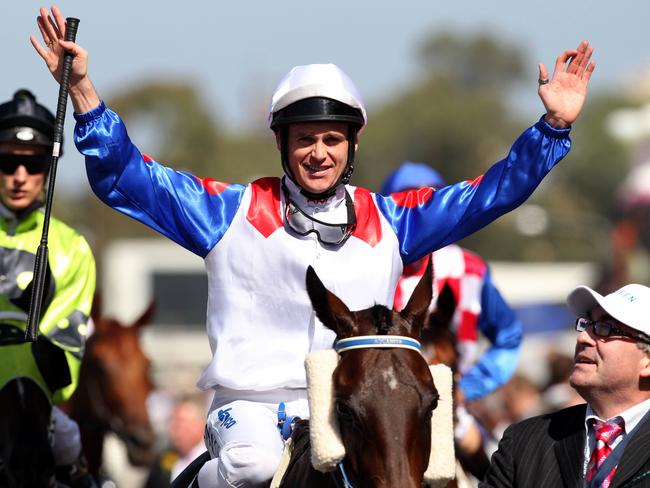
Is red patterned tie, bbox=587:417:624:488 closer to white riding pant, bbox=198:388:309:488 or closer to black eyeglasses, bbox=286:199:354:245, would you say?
white riding pant, bbox=198:388:309:488

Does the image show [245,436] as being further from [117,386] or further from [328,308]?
[117,386]

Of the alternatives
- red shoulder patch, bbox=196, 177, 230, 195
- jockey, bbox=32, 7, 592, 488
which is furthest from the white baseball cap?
red shoulder patch, bbox=196, 177, 230, 195

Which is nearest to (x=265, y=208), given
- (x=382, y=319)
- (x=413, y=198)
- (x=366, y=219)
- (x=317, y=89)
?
(x=366, y=219)

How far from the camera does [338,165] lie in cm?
525

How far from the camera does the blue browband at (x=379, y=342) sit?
14.2ft

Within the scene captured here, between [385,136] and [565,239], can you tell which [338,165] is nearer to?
[565,239]

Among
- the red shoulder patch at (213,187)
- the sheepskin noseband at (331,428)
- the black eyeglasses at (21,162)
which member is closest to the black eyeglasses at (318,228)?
the red shoulder patch at (213,187)

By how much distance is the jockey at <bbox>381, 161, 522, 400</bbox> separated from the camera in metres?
7.95

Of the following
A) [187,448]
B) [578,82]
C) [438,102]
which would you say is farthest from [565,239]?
[578,82]

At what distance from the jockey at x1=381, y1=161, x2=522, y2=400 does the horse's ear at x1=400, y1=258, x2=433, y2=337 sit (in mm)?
3290

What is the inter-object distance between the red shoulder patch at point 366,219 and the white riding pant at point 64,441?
7.04 ft

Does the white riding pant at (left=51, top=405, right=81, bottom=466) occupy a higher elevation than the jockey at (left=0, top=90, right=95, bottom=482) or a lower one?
lower

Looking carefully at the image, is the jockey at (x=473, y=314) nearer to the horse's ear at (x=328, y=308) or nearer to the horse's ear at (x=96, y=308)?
the horse's ear at (x=96, y=308)

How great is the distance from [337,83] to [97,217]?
1374 inches
